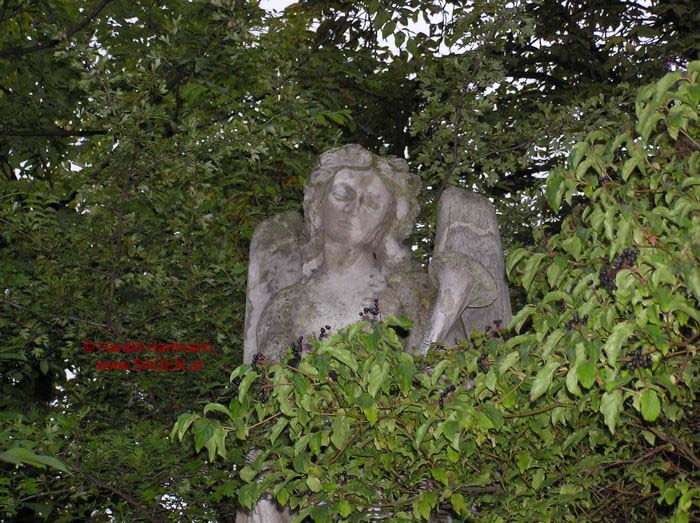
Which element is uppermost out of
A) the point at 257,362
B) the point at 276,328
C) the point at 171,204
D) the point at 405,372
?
the point at 171,204

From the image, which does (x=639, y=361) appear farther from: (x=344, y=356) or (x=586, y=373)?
(x=344, y=356)

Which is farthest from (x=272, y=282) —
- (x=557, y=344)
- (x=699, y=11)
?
(x=699, y=11)

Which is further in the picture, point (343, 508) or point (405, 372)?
point (343, 508)

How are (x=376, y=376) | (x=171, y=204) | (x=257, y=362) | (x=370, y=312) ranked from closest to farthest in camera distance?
(x=376, y=376), (x=257, y=362), (x=370, y=312), (x=171, y=204)

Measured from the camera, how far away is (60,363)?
9383mm

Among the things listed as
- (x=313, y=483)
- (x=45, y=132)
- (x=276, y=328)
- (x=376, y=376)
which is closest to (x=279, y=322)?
(x=276, y=328)

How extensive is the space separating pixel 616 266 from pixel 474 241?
1438mm

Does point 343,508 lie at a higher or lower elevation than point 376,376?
lower

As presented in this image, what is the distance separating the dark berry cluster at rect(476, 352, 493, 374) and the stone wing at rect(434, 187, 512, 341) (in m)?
0.86

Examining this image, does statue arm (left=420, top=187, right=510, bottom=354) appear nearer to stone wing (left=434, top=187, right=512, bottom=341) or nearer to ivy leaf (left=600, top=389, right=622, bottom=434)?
stone wing (left=434, top=187, right=512, bottom=341)

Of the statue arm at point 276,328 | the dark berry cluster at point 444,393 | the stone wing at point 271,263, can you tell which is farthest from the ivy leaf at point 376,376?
the stone wing at point 271,263

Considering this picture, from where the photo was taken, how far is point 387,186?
483 centimetres

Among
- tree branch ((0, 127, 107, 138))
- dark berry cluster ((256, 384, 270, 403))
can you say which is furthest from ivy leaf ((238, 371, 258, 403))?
tree branch ((0, 127, 107, 138))

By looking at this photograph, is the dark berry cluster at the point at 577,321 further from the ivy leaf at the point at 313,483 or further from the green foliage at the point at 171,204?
the green foliage at the point at 171,204
